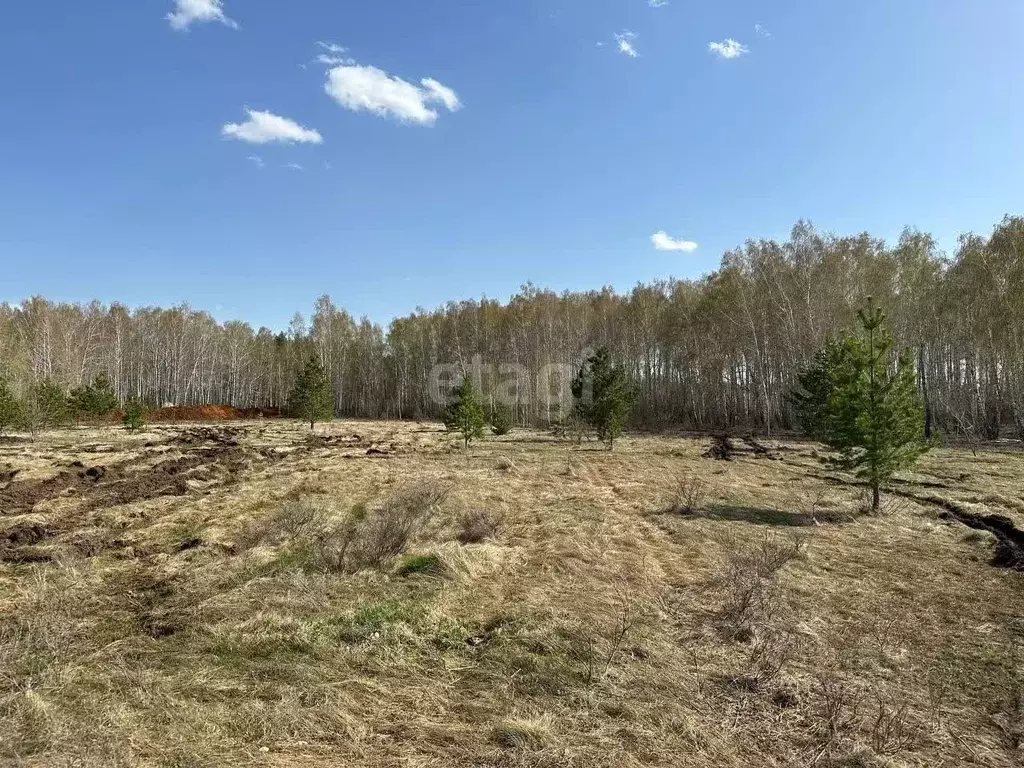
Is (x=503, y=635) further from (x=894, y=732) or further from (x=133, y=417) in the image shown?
(x=133, y=417)

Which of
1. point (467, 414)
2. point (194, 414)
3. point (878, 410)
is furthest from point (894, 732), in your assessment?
point (194, 414)

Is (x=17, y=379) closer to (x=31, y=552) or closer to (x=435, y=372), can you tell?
(x=31, y=552)

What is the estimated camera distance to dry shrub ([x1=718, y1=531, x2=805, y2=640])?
5.99 metres

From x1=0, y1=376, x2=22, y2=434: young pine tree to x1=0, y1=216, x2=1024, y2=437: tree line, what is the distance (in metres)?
2.13

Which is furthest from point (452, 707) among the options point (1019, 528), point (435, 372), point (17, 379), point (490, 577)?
point (435, 372)

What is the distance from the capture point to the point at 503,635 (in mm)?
5648

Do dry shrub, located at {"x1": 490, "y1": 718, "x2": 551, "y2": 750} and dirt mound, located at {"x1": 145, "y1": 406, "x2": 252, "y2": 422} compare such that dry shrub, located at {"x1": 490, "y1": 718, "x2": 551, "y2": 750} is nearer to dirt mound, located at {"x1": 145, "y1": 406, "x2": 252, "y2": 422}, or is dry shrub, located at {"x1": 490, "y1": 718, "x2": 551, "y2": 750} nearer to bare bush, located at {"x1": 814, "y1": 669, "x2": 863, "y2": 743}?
bare bush, located at {"x1": 814, "y1": 669, "x2": 863, "y2": 743}

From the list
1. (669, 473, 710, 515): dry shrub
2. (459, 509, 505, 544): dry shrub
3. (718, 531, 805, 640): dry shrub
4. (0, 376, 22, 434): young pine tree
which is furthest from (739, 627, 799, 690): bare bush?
(0, 376, 22, 434): young pine tree

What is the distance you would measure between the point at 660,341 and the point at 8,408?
43.9 metres

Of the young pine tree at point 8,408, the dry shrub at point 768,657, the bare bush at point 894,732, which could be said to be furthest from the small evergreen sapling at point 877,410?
the young pine tree at point 8,408

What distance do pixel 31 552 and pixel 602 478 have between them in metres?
14.1

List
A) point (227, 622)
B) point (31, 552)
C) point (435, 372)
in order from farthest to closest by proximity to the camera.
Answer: point (435, 372) → point (31, 552) → point (227, 622)

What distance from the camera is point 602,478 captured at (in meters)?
18.1

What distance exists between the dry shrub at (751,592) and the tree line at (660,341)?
32.7 feet
